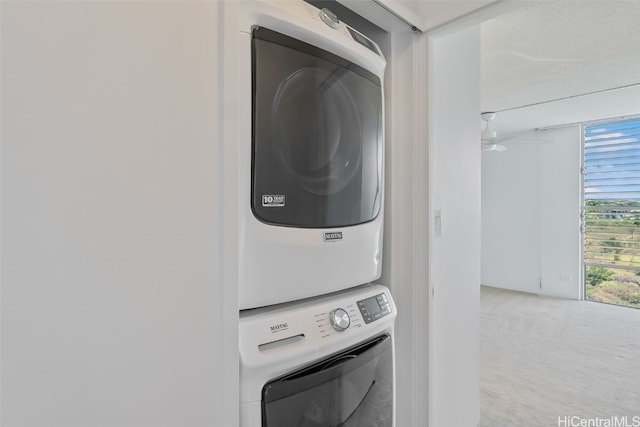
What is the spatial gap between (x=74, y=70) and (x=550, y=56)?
3.01 metres

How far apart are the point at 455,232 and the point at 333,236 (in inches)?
36.3

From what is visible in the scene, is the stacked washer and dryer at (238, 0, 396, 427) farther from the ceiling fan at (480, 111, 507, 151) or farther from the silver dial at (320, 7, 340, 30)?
the ceiling fan at (480, 111, 507, 151)

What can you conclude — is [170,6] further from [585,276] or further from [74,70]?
[585,276]

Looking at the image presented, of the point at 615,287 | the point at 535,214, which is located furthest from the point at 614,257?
the point at 535,214

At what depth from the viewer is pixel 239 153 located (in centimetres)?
83

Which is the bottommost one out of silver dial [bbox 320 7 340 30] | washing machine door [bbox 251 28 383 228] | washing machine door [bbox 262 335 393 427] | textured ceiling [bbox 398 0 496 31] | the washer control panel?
washing machine door [bbox 262 335 393 427]

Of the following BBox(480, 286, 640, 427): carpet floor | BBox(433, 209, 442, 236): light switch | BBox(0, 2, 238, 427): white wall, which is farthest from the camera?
BBox(480, 286, 640, 427): carpet floor

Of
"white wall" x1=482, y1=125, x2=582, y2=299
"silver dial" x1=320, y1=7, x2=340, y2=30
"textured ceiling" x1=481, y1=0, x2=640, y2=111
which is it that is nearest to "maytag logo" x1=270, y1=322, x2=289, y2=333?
"silver dial" x1=320, y1=7, x2=340, y2=30

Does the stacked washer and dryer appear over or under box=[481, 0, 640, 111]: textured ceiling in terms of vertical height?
under

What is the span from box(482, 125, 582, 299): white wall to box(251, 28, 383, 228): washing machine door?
4.92m

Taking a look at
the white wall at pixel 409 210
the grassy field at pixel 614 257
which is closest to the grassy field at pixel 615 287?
the grassy field at pixel 614 257

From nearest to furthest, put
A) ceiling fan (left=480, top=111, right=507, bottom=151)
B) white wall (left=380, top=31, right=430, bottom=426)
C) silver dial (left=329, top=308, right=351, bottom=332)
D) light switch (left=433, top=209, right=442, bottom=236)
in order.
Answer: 1. silver dial (left=329, top=308, right=351, bottom=332)
2. white wall (left=380, top=31, right=430, bottom=426)
3. light switch (left=433, top=209, right=442, bottom=236)
4. ceiling fan (left=480, top=111, right=507, bottom=151)

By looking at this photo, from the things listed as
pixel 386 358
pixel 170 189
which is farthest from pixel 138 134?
pixel 386 358

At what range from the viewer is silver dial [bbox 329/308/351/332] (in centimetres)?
103
